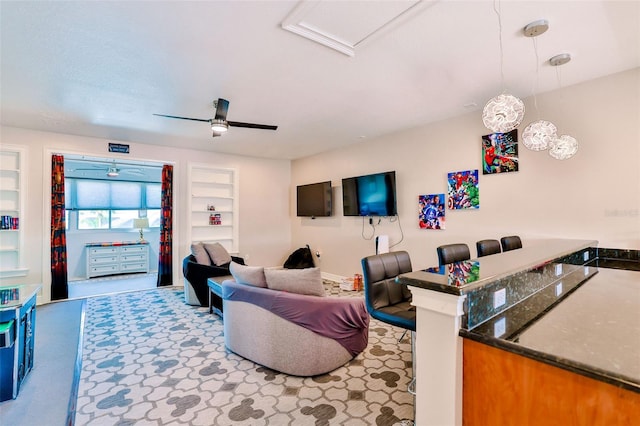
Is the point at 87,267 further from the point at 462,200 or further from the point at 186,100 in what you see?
the point at 462,200

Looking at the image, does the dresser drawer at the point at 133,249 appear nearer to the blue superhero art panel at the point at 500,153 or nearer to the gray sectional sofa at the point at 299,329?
the gray sectional sofa at the point at 299,329

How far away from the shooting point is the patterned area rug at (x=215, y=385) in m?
2.04

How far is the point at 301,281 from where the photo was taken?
2.55m

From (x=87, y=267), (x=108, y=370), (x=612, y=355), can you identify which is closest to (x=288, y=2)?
(x=612, y=355)

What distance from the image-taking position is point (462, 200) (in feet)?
13.5

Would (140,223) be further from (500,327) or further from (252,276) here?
(500,327)

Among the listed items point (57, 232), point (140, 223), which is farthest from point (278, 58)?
point (140, 223)

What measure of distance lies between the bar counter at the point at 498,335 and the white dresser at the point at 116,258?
7.49m

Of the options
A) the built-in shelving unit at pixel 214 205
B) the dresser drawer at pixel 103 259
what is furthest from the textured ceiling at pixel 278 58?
the dresser drawer at pixel 103 259

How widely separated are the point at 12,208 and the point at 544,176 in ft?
23.9

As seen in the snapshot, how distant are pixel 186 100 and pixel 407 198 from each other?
11.0ft

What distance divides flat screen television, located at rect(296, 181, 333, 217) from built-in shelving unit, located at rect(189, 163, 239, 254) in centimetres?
141

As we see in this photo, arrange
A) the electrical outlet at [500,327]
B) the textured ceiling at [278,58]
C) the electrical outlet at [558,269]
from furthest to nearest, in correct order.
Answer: the textured ceiling at [278,58] < the electrical outlet at [558,269] < the electrical outlet at [500,327]

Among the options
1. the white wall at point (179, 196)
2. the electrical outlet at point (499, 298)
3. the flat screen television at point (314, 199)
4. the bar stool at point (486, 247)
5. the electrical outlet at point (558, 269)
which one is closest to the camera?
the electrical outlet at point (499, 298)
